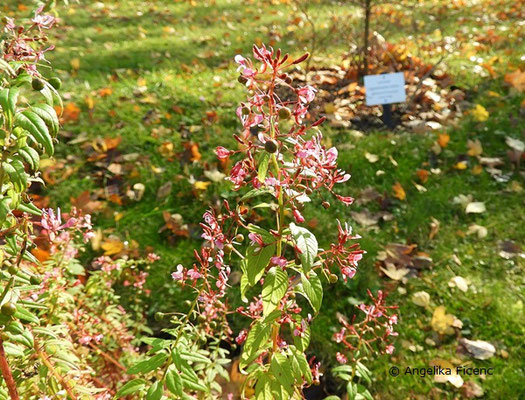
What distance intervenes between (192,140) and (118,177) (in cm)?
66

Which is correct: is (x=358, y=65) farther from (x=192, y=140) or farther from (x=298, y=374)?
(x=298, y=374)

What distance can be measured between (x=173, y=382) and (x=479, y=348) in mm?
1743

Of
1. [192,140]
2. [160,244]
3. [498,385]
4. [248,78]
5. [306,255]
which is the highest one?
[248,78]

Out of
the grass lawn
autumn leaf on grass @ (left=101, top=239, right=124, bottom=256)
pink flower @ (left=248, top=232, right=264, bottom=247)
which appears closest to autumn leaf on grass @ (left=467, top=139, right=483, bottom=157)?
the grass lawn

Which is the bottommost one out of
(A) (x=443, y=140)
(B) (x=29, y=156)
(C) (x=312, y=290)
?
(A) (x=443, y=140)

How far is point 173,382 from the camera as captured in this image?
116cm

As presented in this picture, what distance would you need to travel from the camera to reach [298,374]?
1.25 meters

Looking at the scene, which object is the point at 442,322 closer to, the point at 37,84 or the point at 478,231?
the point at 478,231

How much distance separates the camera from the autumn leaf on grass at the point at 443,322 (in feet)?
7.86

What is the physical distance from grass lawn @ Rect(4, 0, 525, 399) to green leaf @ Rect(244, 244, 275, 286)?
1307mm

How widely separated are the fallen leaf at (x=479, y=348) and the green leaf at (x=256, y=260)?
63.6 inches

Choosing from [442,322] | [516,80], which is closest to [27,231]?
[442,322]

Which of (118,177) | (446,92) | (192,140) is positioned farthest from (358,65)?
(118,177)

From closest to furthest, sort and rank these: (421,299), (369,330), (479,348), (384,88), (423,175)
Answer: (369,330) → (479,348) → (421,299) → (423,175) → (384,88)
